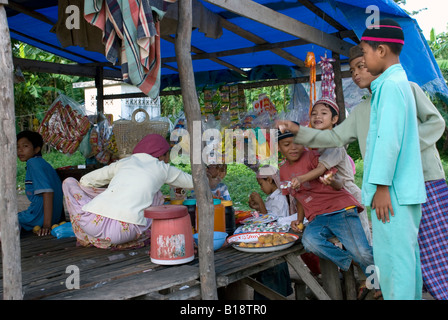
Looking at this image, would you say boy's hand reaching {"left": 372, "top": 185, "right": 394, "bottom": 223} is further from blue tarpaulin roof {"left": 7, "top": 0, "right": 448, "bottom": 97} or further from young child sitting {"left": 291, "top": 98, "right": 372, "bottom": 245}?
blue tarpaulin roof {"left": 7, "top": 0, "right": 448, "bottom": 97}

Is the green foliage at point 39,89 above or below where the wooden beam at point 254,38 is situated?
above

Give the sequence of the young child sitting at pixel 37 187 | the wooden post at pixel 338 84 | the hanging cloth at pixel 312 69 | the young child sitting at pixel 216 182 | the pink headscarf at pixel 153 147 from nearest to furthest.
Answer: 1. the pink headscarf at pixel 153 147
2. the young child sitting at pixel 37 187
3. the hanging cloth at pixel 312 69
4. the young child sitting at pixel 216 182
5. the wooden post at pixel 338 84

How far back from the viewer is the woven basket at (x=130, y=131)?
5.23 metres

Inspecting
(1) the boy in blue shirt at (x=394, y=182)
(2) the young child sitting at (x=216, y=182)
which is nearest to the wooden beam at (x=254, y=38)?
(2) the young child sitting at (x=216, y=182)

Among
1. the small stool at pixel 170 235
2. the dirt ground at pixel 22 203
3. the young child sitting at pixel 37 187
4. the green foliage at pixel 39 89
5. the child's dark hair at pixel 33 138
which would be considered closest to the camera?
the small stool at pixel 170 235

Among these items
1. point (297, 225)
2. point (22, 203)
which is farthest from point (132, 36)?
point (22, 203)

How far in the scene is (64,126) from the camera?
5.64 metres

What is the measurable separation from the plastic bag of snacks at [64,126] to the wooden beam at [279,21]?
3.10 meters

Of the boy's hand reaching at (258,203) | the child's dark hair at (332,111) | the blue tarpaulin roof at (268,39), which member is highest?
the blue tarpaulin roof at (268,39)

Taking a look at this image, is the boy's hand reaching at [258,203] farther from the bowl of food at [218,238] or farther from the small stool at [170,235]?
the small stool at [170,235]

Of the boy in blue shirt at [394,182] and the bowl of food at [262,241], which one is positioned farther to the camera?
the bowl of food at [262,241]

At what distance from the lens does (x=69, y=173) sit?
5.26 meters

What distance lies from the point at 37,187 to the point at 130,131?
4.76 feet
